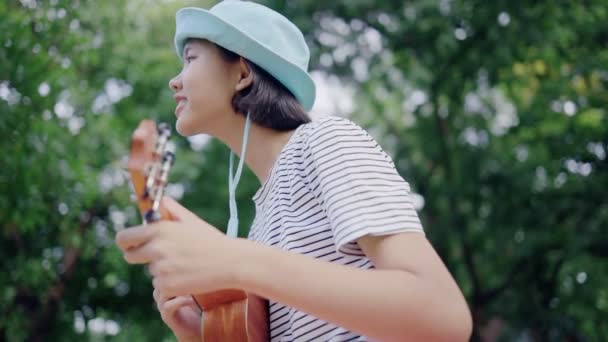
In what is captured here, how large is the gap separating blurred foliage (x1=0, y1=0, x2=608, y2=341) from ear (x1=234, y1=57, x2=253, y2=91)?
4460 millimetres

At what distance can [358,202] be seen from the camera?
3.84 feet

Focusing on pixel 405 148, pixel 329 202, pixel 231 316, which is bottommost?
pixel 405 148

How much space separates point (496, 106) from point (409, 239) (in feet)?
32.3

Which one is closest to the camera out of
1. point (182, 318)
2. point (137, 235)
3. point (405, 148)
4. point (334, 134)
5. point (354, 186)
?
point (137, 235)

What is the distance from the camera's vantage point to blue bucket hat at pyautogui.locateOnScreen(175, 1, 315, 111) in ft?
5.28

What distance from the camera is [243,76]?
1630 millimetres

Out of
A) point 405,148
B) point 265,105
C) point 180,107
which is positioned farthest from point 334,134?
point 405,148

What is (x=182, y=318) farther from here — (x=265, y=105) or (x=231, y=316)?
(x=265, y=105)

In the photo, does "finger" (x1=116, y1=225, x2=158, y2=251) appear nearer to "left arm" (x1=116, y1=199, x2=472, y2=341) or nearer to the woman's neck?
"left arm" (x1=116, y1=199, x2=472, y2=341)

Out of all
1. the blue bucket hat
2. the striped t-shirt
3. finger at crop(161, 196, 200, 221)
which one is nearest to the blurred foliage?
the blue bucket hat

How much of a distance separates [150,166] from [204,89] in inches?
24.8

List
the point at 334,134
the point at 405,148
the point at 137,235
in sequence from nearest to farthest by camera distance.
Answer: the point at 137,235 < the point at 334,134 < the point at 405,148

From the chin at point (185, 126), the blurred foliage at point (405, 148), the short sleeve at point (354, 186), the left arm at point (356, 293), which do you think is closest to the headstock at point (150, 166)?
the left arm at point (356, 293)

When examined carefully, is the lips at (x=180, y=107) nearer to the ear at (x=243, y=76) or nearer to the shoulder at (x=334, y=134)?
the ear at (x=243, y=76)
